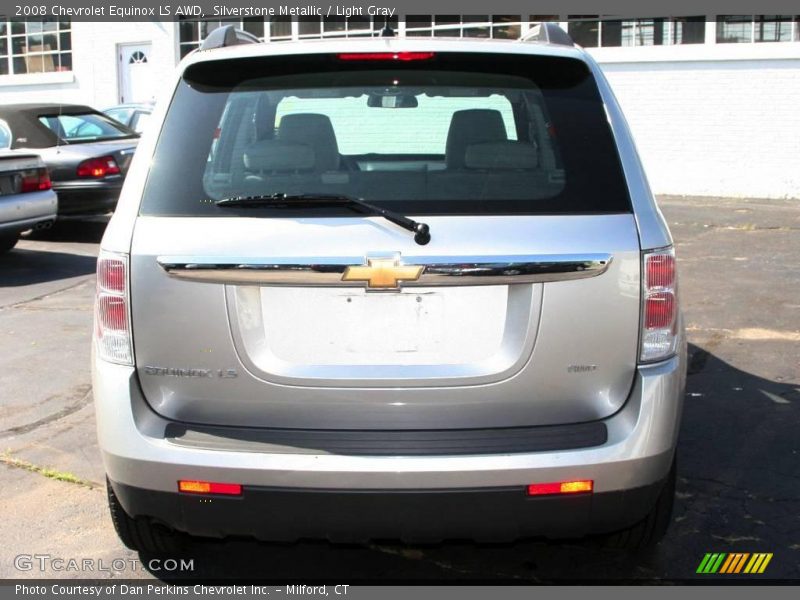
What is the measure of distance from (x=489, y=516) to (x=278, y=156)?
1.32 meters

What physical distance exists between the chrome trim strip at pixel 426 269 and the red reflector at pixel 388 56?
76 cm

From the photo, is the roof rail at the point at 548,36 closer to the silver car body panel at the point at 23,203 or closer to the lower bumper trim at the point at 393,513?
the lower bumper trim at the point at 393,513

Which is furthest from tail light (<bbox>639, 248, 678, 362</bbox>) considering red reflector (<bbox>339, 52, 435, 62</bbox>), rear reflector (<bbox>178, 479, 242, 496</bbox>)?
rear reflector (<bbox>178, 479, 242, 496</bbox>)

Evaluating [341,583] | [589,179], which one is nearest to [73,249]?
[341,583]

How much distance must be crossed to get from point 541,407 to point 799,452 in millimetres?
2397

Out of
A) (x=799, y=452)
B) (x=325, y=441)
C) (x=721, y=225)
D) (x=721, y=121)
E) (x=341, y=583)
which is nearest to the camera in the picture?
(x=325, y=441)

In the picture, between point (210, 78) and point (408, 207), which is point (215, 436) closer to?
point (408, 207)

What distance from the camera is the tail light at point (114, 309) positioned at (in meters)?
3.03

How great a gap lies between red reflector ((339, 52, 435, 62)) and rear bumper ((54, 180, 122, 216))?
863 centimetres

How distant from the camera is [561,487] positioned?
2.92 metres

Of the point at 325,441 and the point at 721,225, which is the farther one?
the point at 721,225

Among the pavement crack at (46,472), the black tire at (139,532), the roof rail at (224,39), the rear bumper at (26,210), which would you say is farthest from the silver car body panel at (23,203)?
the black tire at (139,532)

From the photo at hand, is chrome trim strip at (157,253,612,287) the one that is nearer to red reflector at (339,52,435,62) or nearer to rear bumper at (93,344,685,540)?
rear bumper at (93,344,685,540)

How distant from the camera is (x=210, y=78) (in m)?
3.30
